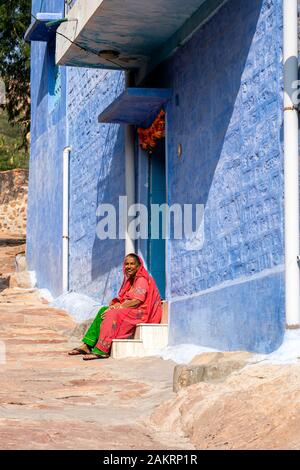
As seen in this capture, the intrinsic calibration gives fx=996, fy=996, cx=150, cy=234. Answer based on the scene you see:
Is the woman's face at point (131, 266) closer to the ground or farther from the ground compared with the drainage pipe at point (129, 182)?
closer to the ground

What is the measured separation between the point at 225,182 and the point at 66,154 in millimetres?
6233

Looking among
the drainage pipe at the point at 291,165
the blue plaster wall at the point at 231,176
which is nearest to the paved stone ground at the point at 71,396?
the blue plaster wall at the point at 231,176

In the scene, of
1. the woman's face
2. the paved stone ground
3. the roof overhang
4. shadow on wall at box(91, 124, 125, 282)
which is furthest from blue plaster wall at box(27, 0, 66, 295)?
the woman's face

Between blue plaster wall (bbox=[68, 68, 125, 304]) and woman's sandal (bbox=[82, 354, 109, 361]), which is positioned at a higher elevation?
blue plaster wall (bbox=[68, 68, 125, 304])

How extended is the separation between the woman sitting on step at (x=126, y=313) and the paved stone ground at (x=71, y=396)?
9.9 inches

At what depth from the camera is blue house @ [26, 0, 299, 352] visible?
7789mm

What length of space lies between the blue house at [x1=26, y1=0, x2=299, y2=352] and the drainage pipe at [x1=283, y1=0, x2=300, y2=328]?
1.3 inches

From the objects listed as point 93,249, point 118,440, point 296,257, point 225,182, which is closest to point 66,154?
point 93,249

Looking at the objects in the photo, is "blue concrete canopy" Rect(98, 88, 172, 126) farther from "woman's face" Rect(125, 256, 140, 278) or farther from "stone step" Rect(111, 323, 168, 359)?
"stone step" Rect(111, 323, 168, 359)

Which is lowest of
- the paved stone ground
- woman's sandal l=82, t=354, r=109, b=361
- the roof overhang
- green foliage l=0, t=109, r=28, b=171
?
the paved stone ground

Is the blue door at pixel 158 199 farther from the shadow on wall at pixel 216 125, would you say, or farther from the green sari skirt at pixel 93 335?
the green sari skirt at pixel 93 335

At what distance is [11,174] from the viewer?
2892 centimetres

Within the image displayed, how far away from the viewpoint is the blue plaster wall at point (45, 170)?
15062mm
